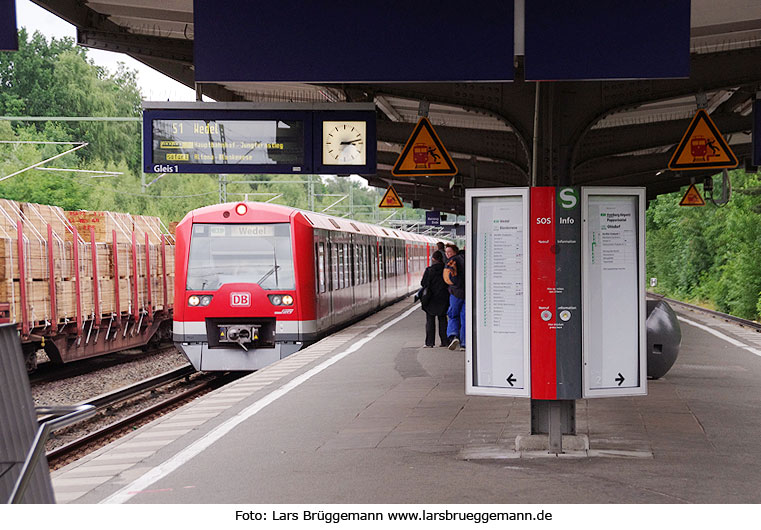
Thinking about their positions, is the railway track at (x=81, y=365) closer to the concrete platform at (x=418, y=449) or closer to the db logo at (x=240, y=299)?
the db logo at (x=240, y=299)

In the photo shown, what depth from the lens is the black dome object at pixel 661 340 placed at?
1146 centimetres

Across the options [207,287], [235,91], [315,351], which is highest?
[235,91]

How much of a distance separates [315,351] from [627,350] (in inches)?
343

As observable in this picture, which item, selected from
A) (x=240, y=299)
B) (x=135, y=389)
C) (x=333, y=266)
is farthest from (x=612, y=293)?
(x=333, y=266)

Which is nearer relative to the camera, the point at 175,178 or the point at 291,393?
the point at 291,393

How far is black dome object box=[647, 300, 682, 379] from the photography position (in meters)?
11.5

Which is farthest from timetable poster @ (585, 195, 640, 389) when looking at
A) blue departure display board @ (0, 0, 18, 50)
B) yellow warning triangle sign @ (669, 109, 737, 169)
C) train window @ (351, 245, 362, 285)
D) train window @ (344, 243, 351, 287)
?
train window @ (351, 245, 362, 285)

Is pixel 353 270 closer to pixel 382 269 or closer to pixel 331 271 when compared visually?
pixel 331 271

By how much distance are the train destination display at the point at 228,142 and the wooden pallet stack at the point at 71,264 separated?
4.74 metres

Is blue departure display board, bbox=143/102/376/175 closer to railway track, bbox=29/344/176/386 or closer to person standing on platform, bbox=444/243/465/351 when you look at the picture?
person standing on platform, bbox=444/243/465/351

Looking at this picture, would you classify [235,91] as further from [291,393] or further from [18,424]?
[18,424]

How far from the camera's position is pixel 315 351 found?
15.8 metres

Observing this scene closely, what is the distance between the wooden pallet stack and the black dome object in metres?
8.88
